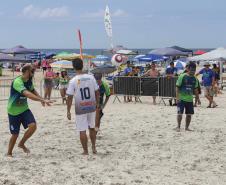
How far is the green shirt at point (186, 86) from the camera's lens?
1040 cm

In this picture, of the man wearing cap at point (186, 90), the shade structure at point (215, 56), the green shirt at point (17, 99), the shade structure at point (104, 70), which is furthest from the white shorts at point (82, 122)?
the shade structure at point (104, 70)

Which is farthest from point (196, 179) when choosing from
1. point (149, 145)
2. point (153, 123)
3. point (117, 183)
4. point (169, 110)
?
point (169, 110)

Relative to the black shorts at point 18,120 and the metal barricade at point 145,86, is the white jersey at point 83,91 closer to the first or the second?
the black shorts at point 18,120

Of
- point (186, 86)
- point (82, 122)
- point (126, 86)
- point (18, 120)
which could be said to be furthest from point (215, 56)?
point (18, 120)

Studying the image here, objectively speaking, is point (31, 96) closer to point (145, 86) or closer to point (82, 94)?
point (82, 94)

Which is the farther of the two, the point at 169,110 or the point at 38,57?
the point at 38,57

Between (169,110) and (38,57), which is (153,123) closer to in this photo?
(169,110)

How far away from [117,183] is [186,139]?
3.56m

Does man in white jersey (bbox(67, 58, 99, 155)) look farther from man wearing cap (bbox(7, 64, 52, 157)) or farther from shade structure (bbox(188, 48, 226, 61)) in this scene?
shade structure (bbox(188, 48, 226, 61))

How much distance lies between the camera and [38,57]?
5250 cm

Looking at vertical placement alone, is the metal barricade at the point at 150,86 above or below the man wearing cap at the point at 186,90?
below

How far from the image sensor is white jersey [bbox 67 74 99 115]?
7.53 m

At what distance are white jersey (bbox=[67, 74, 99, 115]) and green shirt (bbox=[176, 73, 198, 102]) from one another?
128 inches

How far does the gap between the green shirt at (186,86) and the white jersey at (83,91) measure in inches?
128
